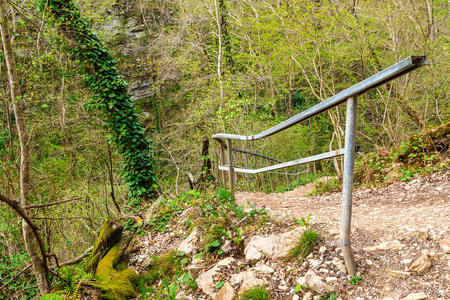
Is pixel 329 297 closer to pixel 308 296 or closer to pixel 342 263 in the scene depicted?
pixel 308 296

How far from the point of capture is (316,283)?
183 centimetres

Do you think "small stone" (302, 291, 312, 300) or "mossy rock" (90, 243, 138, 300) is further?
"mossy rock" (90, 243, 138, 300)

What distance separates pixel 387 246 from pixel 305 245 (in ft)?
1.95

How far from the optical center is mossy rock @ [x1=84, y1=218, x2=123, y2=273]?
3537mm

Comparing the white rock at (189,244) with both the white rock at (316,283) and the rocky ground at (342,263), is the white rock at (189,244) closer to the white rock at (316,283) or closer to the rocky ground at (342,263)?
the rocky ground at (342,263)

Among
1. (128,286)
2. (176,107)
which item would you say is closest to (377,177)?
(128,286)

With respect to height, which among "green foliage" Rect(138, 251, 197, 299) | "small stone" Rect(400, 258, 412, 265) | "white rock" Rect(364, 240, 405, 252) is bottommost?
"green foliage" Rect(138, 251, 197, 299)

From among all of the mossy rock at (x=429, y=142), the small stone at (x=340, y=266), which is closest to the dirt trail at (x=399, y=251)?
the small stone at (x=340, y=266)

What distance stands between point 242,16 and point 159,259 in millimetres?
9901

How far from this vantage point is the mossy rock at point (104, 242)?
3537mm

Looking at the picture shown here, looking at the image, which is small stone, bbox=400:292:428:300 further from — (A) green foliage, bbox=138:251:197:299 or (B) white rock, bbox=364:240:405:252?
(A) green foliage, bbox=138:251:197:299

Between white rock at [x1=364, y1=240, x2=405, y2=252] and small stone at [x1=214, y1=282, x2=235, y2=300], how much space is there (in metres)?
1.09

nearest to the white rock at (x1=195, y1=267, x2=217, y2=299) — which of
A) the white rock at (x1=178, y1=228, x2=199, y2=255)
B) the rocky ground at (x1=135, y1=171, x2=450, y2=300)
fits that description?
the rocky ground at (x1=135, y1=171, x2=450, y2=300)

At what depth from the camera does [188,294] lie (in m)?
2.36
